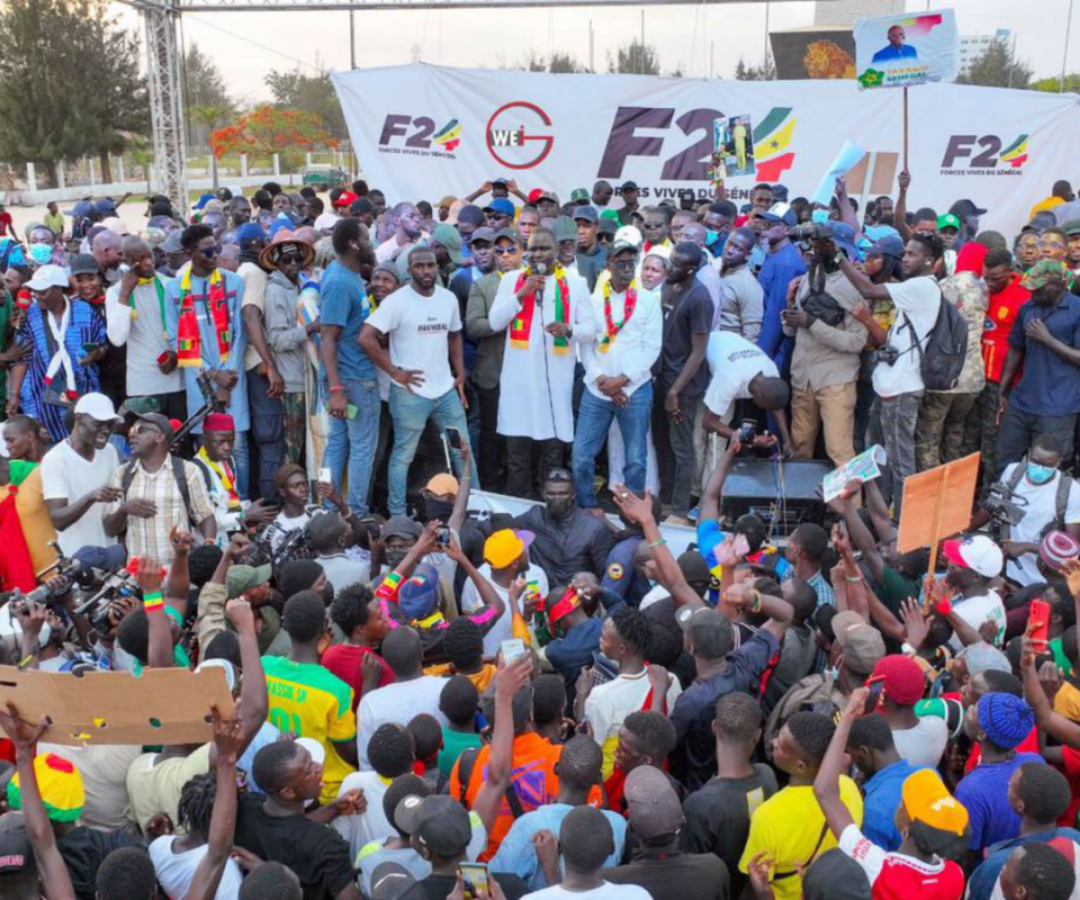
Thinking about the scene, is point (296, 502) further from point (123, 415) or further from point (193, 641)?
point (123, 415)

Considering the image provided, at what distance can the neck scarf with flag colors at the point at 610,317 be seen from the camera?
26.9ft

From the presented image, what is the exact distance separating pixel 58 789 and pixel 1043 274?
713 centimetres

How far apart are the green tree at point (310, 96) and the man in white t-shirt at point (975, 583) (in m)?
46.8

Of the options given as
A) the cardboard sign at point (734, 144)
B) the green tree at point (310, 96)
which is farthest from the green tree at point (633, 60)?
the cardboard sign at point (734, 144)

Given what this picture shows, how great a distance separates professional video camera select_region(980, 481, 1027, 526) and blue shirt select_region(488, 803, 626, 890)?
4.12 m

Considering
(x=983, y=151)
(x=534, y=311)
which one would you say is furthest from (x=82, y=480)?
(x=983, y=151)

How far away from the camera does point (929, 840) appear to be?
3670 millimetres

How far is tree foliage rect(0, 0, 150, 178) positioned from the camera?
38250 mm

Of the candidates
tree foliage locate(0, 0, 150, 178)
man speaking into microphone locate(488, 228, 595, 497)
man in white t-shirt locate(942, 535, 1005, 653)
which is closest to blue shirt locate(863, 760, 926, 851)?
man in white t-shirt locate(942, 535, 1005, 653)

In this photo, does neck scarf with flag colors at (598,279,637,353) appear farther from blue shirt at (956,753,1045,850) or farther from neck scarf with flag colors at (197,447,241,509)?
blue shirt at (956,753,1045,850)

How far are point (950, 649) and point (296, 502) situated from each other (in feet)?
12.2

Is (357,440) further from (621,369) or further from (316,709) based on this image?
(316,709)

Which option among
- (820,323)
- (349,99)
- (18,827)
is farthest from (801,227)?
(349,99)

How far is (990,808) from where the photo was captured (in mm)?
4098
